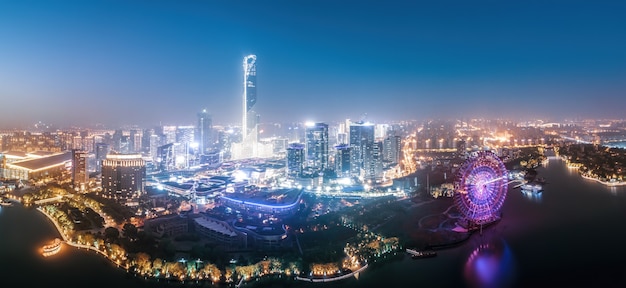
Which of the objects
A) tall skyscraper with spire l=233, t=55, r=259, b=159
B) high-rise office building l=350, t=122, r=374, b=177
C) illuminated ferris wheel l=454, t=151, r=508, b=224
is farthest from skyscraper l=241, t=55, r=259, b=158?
illuminated ferris wheel l=454, t=151, r=508, b=224

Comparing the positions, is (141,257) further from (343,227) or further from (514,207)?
(514,207)

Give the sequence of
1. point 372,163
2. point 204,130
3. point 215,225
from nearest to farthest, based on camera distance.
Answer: point 215,225 → point 372,163 → point 204,130

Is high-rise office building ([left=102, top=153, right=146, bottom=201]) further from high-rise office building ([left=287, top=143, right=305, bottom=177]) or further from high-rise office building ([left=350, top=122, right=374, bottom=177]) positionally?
high-rise office building ([left=350, top=122, right=374, bottom=177])

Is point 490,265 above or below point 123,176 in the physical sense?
below

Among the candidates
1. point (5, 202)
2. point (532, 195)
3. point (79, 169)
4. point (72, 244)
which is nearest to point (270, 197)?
point (72, 244)

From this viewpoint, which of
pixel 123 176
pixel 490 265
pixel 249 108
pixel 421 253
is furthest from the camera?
pixel 249 108

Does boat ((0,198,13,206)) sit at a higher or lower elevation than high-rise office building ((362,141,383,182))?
lower

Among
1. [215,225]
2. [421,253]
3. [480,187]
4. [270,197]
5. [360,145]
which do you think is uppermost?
[360,145]

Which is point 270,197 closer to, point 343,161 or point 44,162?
point 343,161
